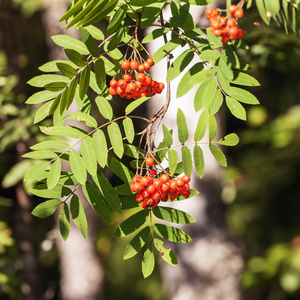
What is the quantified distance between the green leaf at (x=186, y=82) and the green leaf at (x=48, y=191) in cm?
43

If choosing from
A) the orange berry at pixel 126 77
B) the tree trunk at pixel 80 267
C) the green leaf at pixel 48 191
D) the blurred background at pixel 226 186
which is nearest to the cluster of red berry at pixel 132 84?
the orange berry at pixel 126 77

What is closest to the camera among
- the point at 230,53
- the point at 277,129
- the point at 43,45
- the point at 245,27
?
the point at 230,53

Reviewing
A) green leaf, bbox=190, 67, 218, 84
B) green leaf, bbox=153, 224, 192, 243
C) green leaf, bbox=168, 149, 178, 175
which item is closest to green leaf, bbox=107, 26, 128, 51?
green leaf, bbox=190, 67, 218, 84

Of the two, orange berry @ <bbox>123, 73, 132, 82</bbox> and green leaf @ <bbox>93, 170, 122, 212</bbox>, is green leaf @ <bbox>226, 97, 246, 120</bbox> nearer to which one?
orange berry @ <bbox>123, 73, 132, 82</bbox>

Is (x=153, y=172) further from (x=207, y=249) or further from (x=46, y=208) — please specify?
(x=207, y=249)

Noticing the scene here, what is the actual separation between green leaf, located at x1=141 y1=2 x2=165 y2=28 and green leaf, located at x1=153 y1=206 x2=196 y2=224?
536 millimetres

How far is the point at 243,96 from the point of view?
3.34 ft

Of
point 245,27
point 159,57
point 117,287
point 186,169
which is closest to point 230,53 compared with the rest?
point 159,57

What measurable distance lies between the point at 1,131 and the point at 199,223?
179 cm

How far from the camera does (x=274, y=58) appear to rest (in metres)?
2.66

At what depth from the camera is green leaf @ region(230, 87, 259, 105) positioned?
1008 mm

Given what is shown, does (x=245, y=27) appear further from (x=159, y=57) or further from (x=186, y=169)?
(x=186, y=169)

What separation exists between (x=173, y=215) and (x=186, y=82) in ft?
1.28

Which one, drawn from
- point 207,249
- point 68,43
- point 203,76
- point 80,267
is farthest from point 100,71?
point 80,267
